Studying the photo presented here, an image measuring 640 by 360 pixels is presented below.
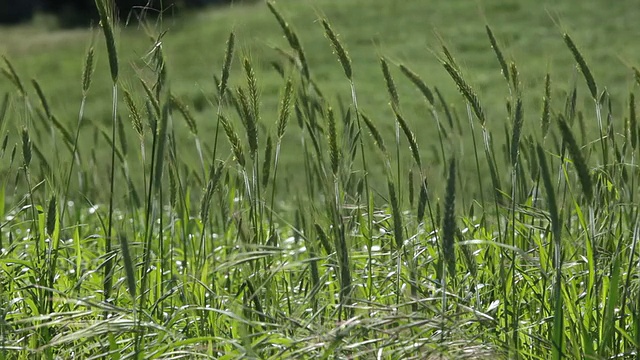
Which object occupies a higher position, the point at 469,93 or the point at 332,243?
the point at 469,93

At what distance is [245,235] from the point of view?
75.3 inches

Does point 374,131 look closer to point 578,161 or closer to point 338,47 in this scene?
point 338,47

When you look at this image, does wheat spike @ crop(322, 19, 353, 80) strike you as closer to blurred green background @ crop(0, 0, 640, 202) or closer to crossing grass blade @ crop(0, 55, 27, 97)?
crossing grass blade @ crop(0, 55, 27, 97)

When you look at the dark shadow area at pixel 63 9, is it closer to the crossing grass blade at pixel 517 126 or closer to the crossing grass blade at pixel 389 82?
the crossing grass blade at pixel 389 82

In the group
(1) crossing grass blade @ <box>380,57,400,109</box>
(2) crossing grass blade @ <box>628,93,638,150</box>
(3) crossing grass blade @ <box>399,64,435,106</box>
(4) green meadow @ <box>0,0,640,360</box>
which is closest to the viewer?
(4) green meadow @ <box>0,0,640,360</box>

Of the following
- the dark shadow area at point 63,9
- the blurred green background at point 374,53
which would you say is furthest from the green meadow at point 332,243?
the dark shadow area at point 63,9

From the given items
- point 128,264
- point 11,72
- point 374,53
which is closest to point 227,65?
point 128,264

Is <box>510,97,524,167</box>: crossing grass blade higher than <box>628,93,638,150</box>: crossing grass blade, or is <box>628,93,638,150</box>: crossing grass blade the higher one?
<box>510,97,524,167</box>: crossing grass blade

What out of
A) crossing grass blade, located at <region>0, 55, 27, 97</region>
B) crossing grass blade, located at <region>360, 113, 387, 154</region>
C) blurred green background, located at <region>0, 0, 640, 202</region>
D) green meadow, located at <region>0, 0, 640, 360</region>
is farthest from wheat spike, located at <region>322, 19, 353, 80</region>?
blurred green background, located at <region>0, 0, 640, 202</region>

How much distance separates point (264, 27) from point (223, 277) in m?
16.1

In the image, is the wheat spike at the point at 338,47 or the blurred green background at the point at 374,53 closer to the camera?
the wheat spike at the point at 338,47

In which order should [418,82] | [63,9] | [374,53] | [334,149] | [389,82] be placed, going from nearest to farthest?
[334,149] → [389,82] → [418,82] → [374,53] → [63,9]

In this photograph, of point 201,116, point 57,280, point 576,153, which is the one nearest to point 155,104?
point 57,280

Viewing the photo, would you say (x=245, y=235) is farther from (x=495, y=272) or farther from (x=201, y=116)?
(x=201, y=116)
